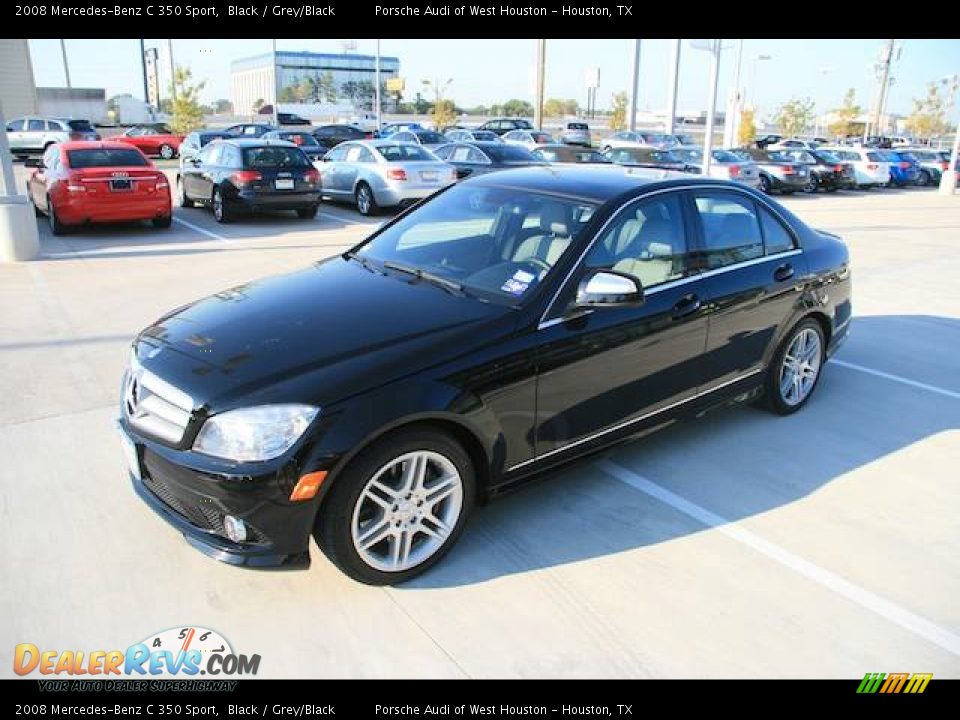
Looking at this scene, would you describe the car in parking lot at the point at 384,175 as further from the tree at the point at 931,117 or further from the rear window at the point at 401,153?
the tree at the point at 931,117

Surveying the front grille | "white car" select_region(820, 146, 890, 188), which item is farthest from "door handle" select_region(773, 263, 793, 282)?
"white car" select_region(820, 146, 890, 188)

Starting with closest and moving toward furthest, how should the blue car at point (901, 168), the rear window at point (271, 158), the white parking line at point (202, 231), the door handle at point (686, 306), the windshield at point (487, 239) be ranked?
the windshield at point (487, 239), the door handle at point (686, 306), the white parking line at point (202, 231), the rear window at point (271, 158), the blue car at point (901, 168)

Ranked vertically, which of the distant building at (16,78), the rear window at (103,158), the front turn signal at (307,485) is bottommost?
the front turn signal at (307,485)

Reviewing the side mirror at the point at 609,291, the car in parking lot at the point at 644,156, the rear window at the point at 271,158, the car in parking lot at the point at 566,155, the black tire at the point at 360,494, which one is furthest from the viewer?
the car in parking lot at the point at 644,156

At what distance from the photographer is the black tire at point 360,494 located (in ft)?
9.89

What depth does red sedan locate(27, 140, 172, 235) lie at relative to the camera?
11758 millimetres

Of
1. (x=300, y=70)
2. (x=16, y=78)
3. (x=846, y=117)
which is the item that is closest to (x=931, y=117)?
(x=846, y=117)

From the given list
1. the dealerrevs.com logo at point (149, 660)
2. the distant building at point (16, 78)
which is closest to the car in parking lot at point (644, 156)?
the dealerrevs.com logo at point (149, 660)

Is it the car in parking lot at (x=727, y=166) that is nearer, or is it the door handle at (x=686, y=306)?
the door handle at (x=686, y=306)

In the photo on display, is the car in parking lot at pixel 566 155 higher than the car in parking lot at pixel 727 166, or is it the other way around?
the car in parking lot at pixel 566 155

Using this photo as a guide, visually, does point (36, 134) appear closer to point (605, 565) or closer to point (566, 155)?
point (566, 155)

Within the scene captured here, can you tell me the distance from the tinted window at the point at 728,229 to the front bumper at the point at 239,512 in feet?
9.17

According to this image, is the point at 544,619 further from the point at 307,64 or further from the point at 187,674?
→ the point at 307,64

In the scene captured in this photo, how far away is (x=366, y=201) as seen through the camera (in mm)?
15461
